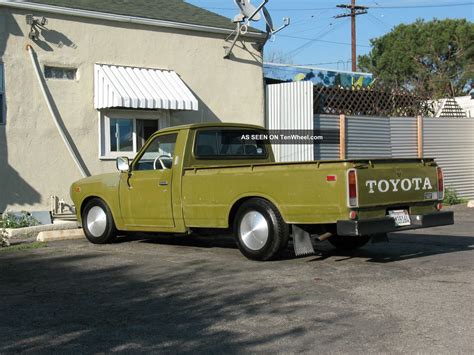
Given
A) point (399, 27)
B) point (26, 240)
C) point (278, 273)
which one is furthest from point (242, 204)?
A: point (399, 27)

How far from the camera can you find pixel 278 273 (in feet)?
25.0

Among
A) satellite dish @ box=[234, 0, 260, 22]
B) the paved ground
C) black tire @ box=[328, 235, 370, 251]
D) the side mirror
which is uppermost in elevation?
satellite dish @ box=[234, 0, 260, 22]

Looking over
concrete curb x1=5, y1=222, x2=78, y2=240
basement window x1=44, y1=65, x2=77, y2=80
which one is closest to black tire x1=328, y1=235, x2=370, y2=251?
concrete curb x1=5, y1=222, x2=78, y2=240

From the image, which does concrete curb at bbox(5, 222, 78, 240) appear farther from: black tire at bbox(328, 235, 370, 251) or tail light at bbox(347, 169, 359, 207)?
tail light at bbox(347, 169, 359, 207)

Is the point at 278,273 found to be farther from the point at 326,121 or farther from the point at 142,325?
the point at 326,121

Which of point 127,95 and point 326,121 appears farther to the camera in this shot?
point 326,121

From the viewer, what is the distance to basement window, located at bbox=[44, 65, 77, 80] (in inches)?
529

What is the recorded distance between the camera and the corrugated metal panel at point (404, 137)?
17094mm

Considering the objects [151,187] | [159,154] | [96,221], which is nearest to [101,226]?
[96,221]

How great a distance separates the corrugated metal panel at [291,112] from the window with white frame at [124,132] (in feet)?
10.6

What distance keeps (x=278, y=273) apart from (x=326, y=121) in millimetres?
8661

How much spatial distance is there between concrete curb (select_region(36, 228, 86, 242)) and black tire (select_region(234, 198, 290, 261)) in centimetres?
431

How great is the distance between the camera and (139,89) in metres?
14.0

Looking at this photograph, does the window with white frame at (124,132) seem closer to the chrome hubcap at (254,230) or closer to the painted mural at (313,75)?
the painted mural at (313,75)
